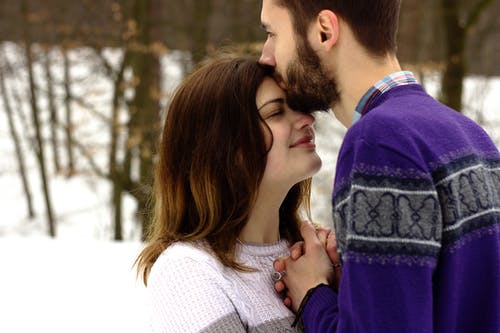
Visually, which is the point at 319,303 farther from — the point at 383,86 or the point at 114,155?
the point at 114,155

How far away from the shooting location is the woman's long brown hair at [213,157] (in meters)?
1.92

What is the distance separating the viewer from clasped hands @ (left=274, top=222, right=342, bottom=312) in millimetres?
1812

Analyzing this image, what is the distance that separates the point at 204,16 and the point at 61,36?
2291 mm

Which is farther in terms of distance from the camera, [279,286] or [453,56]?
[453,56]

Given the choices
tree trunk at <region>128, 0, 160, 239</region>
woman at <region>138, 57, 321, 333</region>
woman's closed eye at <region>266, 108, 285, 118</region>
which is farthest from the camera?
tree trunk at <region>128, 0, 160, 239</region>

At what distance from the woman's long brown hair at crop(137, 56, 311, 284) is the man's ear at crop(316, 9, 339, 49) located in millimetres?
316

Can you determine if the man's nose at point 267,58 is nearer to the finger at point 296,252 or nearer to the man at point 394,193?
the man at point 394,193

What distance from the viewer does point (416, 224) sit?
1345 mm

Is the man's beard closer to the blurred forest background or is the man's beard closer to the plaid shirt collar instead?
the plaid shirt collar

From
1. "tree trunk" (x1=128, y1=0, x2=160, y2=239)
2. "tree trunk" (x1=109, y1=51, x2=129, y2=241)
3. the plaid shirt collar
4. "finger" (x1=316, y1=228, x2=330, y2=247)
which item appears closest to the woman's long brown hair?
"finger" (x1=316, y1=228, x2=330, y2=247)

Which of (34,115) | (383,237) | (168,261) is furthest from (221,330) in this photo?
(34,115)

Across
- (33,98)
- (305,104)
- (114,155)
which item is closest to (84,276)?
(305,104)

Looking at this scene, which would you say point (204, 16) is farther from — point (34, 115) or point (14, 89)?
point (14, 89)

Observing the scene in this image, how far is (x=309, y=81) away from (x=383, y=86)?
219mm
